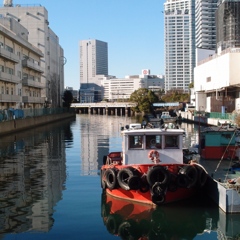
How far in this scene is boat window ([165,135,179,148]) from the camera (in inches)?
678

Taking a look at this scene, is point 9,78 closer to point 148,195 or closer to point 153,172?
point 148,195

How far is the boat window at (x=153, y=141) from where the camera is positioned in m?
17.1

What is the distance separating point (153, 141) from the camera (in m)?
17.2

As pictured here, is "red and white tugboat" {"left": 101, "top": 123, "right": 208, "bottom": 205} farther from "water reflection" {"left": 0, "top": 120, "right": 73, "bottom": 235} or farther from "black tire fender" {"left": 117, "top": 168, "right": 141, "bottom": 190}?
"water reflection" {"left": 0, "top": 120, "right": 73, "bottom": 235}

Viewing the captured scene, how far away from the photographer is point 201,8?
18012 centimetres

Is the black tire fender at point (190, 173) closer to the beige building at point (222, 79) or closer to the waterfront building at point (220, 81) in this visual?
the waterfront building at point (220, 81)

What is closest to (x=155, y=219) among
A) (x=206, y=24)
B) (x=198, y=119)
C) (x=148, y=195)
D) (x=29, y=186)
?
(x=148, y=195)

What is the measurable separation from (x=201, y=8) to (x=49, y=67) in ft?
329

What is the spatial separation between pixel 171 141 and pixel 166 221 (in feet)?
13.1

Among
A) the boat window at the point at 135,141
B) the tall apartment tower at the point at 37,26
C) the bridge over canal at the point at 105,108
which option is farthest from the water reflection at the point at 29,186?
the bridge over canal at the point at 105,108

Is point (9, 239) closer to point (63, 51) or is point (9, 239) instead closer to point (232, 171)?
point (232, 171)

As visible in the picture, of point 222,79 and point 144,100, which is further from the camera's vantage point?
point 144,100

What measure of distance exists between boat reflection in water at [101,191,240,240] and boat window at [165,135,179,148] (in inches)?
95.7

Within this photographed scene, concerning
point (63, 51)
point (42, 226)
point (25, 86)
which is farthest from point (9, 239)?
point (63, 51)
